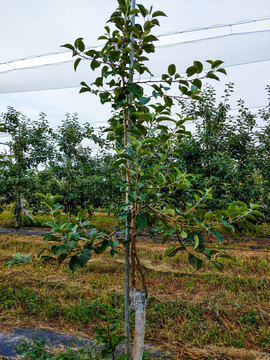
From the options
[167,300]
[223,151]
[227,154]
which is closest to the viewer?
[167,300]

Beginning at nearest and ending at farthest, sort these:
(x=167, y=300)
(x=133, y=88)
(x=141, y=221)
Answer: (x=141, y=221), (x=133, y=88), (x=167, y=300)

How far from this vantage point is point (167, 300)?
8.50ft

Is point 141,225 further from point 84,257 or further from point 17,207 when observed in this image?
point 17,207

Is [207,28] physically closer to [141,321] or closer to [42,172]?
[42,172]

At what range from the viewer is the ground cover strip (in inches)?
83.2

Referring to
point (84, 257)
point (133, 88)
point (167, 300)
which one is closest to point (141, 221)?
point (84, 257)

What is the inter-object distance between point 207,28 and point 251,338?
4.13m

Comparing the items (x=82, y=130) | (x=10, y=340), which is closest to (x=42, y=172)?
(x=82, y=130)

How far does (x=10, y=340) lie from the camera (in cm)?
199

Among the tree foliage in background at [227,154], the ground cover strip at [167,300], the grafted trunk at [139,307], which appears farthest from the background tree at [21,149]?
the grafted trunk at [139,307]

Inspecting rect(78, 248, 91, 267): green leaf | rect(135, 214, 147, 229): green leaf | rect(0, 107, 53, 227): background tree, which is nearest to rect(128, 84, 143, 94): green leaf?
rect(135, 214, 147, 229): green leaf

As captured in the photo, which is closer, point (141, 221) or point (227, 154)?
point (141, 221)

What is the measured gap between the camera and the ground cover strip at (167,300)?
2113 millimetres

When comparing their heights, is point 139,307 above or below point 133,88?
below
